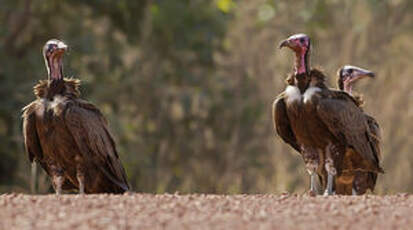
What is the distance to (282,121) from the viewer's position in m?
12.7

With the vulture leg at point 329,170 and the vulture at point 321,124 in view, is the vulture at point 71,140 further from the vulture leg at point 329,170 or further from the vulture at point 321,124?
the vulture leg at point 329,170

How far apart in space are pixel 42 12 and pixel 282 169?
755 centimetres

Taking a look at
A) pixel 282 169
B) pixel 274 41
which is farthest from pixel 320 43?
pixel 282 169

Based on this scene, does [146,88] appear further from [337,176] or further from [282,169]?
[337,176]

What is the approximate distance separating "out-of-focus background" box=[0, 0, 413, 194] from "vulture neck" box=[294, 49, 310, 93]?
995 cm

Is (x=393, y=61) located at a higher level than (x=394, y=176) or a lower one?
higher

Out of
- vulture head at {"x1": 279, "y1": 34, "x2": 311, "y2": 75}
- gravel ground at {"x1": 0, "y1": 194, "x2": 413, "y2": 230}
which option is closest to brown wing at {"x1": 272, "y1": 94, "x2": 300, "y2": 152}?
vulture head at {"x1": 279, "y1": 34, "x2": 311, "y2": 75}

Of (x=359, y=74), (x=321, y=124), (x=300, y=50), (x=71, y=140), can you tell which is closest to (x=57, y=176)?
(x=71, y=140)

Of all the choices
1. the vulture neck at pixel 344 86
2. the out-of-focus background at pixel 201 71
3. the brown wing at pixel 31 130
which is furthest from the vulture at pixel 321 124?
the out-of-focus background at pixel 201 71

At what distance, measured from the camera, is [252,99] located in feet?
84.2

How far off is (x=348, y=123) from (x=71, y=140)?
295cm

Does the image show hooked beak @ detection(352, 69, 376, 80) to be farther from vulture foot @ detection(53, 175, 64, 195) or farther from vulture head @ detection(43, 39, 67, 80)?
vulture foot @ detection(53, 175, 64, 195)

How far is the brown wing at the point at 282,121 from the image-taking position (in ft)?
41.4

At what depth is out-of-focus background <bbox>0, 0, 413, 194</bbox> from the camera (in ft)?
76.9
